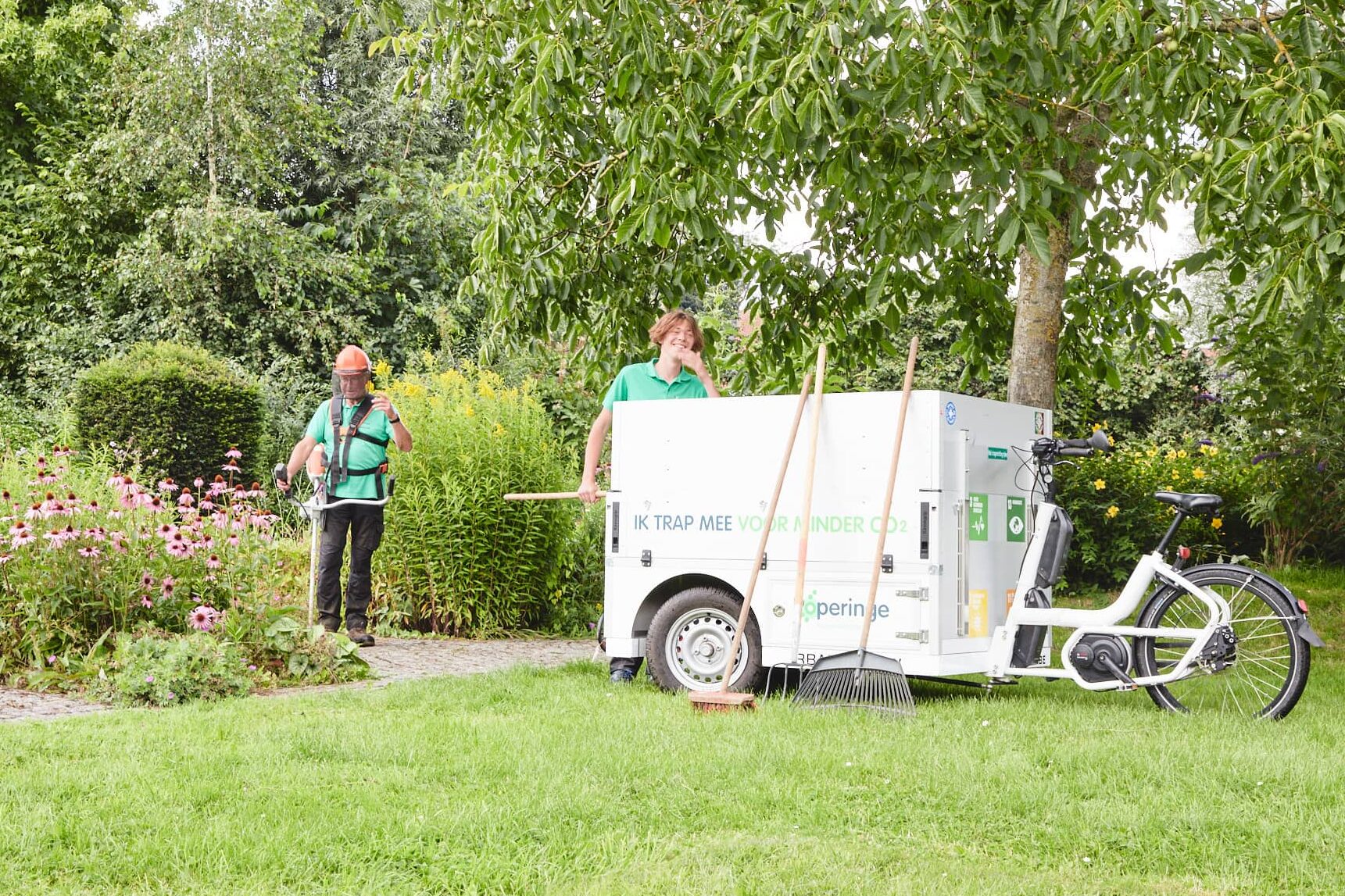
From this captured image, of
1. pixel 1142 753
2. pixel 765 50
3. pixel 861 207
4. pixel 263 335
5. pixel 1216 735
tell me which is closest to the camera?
pixel 1142 753

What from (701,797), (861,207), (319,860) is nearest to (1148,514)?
(861,207)

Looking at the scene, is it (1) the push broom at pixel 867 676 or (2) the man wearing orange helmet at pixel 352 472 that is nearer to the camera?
(1) the push broom at pixel 867 676

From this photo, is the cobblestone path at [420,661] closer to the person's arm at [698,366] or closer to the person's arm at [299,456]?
the person's arm at [299,456]

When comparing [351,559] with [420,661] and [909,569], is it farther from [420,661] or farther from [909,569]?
[909,569]

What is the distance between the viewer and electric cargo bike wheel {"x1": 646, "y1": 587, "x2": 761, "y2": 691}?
640cm

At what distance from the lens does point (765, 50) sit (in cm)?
616

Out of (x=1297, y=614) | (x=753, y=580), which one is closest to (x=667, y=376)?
(x=753, y=580)

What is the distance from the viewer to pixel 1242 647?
577cm

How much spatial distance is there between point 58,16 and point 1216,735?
20.6m

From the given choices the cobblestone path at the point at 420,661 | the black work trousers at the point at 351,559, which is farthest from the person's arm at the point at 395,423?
the cobblestone path at the point at 420,661

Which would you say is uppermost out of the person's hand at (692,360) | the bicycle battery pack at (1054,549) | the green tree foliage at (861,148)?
the green tree foliage at (861,148)

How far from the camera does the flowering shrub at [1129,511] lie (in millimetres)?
12375

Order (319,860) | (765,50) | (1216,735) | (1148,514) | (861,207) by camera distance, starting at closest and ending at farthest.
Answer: (319,860), (1216,735), (765,50), (861,207), (1148,514)

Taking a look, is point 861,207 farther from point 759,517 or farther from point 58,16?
point 58,16
